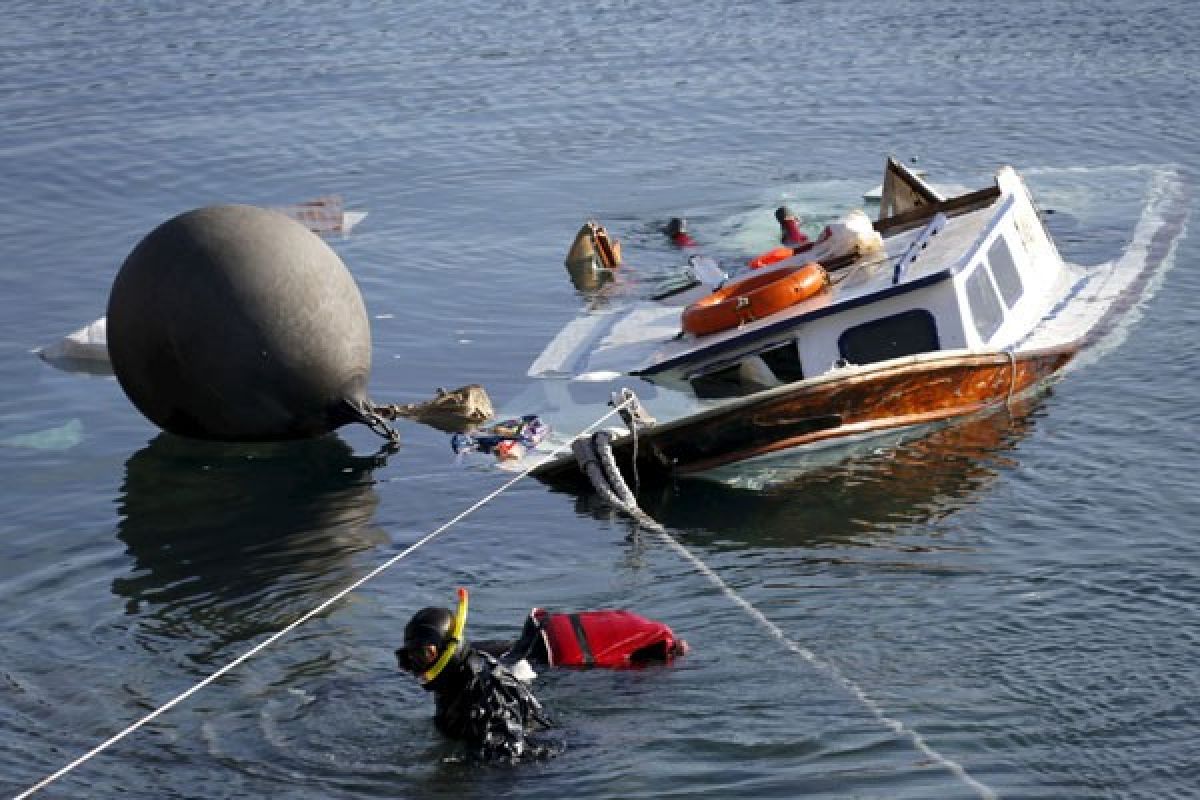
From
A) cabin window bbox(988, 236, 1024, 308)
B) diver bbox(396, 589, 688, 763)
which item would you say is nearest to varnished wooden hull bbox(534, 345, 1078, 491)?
cabin window bbox(988, 236, 1024, 308)

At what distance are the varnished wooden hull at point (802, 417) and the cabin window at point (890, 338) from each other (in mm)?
399

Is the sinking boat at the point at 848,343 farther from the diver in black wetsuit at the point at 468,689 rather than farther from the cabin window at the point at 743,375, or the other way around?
the diver in black wetsuit at the point at 468,689

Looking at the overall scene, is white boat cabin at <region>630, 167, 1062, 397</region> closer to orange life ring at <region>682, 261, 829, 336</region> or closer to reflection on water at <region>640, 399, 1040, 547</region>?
orange life ring at <region>682, 261, 829, 336</region>

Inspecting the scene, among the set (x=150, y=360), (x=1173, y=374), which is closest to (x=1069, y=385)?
(x=1173, y=374)

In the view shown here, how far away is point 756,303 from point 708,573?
3.69 m

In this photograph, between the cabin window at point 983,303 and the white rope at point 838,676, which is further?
the cabin window at point 983,303

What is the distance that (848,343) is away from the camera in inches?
695

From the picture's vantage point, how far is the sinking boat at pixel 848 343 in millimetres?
16797

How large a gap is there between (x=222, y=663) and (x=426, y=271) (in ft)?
35.4

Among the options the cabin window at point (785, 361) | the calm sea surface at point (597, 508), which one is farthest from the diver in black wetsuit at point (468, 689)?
the cabin window at point (785, 361)

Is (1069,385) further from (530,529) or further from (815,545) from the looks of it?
(530,529)

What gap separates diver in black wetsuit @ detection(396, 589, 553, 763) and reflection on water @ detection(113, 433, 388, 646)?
301cm

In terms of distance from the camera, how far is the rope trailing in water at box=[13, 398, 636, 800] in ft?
38.3

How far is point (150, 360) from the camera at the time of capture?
16625mm
